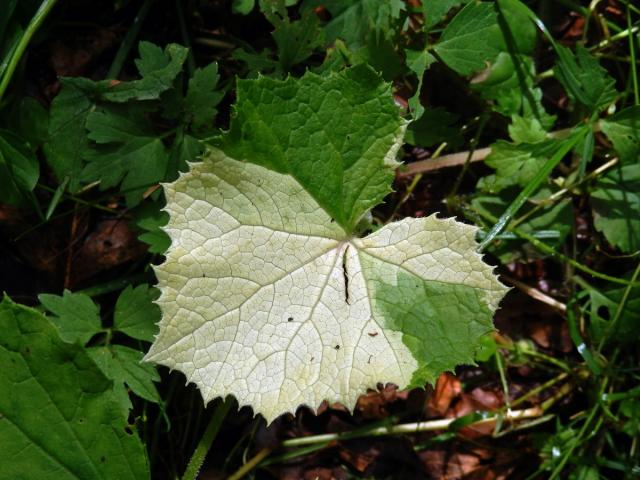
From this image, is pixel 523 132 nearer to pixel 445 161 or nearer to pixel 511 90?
pixel 511 90

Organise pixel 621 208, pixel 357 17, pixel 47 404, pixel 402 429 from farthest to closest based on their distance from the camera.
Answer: pixel 402 429 < pixel 621 208 < pixel 357 17 < pixel 47 404

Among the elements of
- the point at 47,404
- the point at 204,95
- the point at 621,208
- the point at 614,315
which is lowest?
the point at 614,315

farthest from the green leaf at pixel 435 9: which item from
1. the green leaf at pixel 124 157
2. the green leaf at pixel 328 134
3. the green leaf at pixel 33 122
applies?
the green leaf at pixel 33 122

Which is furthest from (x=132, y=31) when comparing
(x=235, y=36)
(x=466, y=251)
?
(x=466, y=251)

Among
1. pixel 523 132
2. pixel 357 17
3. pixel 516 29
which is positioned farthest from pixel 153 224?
pixel 516 29

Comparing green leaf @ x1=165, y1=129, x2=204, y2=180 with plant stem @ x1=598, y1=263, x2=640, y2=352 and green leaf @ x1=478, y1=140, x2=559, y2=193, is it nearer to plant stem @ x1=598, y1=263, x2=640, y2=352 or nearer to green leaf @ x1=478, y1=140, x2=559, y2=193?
green leaf @ x1=478, y1=140, x2=559, y2=193

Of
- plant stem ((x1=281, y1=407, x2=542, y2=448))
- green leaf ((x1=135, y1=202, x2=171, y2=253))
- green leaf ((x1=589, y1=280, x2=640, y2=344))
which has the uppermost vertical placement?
green leaf ((x1=135, y1=202, x2=171, y2=253))

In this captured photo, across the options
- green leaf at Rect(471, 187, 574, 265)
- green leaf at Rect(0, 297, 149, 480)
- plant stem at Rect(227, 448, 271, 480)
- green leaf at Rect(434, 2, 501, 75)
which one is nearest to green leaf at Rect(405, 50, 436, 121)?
green leaf at Rect(434, 2, 501, 75)

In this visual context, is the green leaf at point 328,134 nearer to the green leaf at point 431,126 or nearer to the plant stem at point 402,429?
the green leaf at point 431,126
